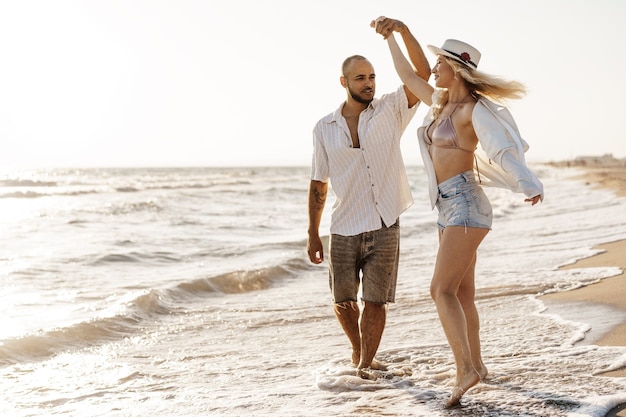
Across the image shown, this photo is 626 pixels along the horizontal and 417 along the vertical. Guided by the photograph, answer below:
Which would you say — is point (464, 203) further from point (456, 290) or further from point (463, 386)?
point (463, 386)

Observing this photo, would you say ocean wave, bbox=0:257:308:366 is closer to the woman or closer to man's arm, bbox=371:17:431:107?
A: the woman

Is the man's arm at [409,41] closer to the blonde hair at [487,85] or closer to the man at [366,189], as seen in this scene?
the man at [366,189]

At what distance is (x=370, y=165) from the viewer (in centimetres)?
Result: 514

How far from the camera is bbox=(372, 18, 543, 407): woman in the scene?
419cm

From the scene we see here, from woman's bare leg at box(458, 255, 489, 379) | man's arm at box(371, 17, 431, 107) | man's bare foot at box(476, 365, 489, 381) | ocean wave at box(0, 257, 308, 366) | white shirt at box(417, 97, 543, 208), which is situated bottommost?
ocean wave at box(0, 257, 308, 366)

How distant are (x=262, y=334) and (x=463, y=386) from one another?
3.33 metres

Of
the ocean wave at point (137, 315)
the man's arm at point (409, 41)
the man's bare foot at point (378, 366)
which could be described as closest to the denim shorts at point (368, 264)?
the man's bare foot at point (378, 366)

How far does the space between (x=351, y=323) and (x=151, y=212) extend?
65.0 feet

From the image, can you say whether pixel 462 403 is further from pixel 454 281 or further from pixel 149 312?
pixel 149 312

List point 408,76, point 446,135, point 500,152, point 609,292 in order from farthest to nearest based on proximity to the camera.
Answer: point 609,292 → point 408,76 → point 446,135 → point 500,152

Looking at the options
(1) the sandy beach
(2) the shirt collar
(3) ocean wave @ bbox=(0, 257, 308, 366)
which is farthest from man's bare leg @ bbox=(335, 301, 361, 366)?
(3) ocean wave @ bbox=(0, 257, 308, 366)

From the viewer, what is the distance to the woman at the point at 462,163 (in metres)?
4.19

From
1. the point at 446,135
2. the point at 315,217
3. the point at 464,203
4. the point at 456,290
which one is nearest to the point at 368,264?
the point at 315,217

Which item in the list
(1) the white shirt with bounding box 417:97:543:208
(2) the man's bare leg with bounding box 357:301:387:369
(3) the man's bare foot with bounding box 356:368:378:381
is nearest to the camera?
(1) the white shirt with bounding box 417:97:543:208
